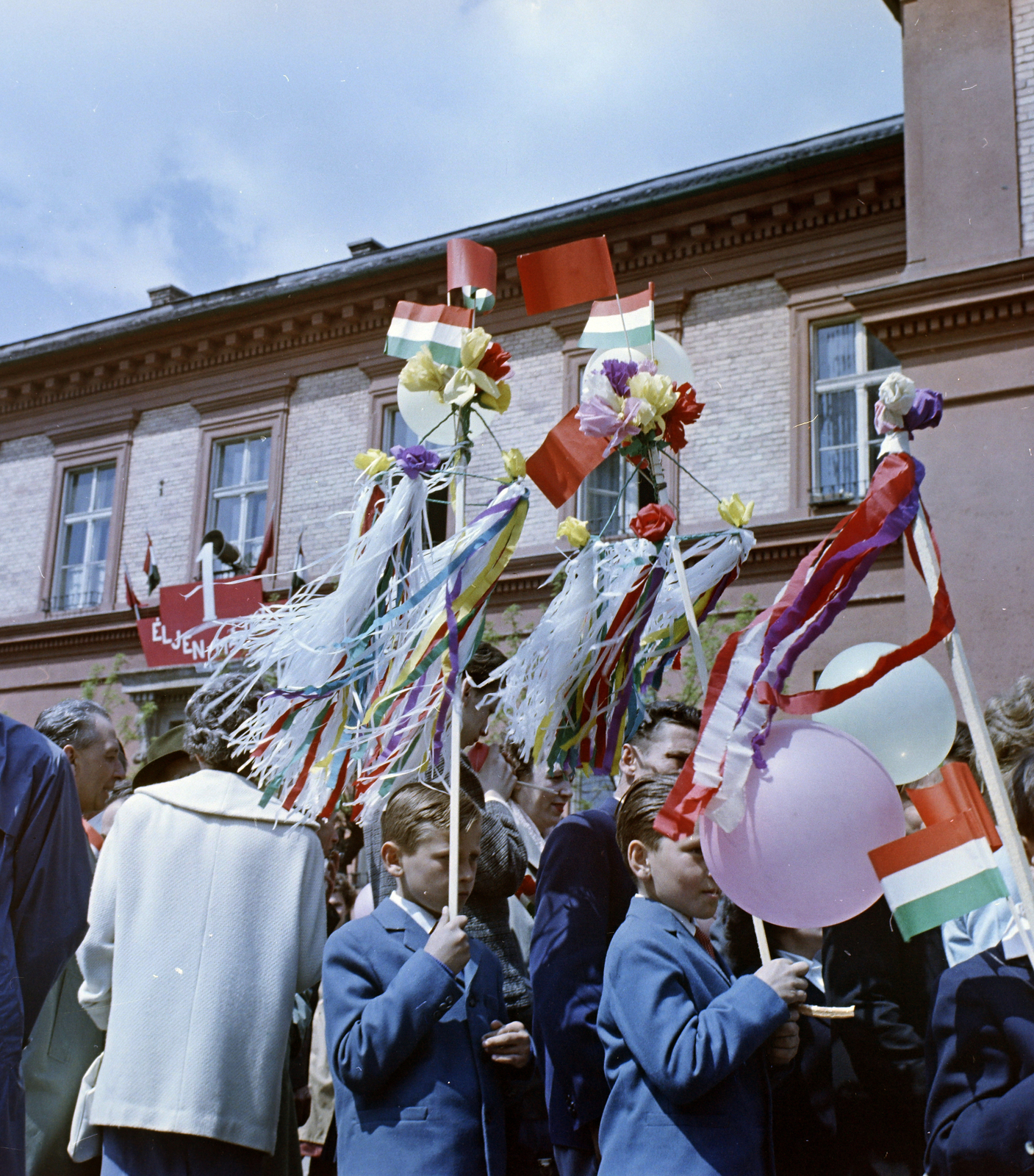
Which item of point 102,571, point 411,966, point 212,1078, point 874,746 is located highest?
Answer: point 102,571

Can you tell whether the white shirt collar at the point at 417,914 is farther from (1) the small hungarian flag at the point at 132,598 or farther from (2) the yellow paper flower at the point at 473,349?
(1) the small hungarian flag at the point at 132,598

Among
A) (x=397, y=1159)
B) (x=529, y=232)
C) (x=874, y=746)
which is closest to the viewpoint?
(x=397, y=1159)

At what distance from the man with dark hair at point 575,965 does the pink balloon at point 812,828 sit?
557 millimetres

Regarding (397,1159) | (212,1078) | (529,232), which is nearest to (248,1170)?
(212,1078)

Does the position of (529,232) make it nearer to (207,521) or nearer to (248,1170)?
(207,521)

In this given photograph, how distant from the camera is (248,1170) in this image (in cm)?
293

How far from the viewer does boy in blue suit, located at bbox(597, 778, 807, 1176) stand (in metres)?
2.21

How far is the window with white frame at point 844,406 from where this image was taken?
35.7 feet

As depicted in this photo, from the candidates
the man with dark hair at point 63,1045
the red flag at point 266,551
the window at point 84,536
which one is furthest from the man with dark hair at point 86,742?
the window at point 84,536

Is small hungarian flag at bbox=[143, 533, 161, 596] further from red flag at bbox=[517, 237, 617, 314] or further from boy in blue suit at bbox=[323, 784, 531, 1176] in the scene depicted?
boy in blue suit at bbox=[323, 784, 531, 1176]

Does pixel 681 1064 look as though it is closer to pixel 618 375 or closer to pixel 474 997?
pixel 474 997

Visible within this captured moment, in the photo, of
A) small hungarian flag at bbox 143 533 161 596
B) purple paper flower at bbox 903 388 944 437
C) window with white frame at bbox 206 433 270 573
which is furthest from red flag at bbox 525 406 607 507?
small hungarian flag at bbox 143 533 161 596

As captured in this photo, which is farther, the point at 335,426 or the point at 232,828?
the point at 335,426

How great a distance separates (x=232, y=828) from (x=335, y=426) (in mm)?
10976
